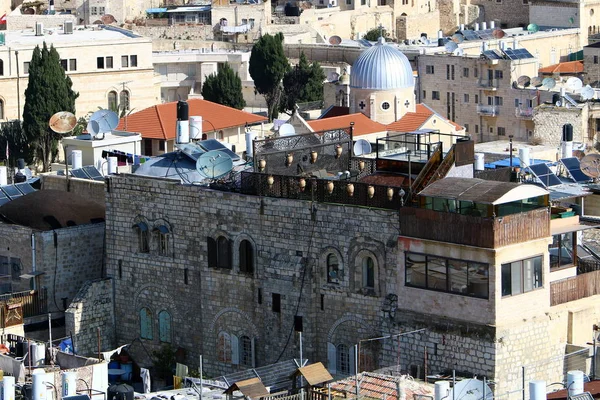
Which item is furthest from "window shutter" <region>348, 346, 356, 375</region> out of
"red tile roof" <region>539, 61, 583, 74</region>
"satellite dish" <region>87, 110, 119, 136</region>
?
"red tile roof" <region>539, 61, 583, 74</region>

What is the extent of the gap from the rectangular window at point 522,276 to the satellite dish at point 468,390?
315cm

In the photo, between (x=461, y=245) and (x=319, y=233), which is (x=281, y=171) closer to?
(x=319, y=233)

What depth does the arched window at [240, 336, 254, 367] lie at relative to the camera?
55000 mm

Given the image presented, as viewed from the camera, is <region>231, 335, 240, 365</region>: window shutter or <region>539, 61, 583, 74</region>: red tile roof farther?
<region>539, 61, 583, 74</region>: red tile roof

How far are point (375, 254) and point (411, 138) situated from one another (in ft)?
41.2

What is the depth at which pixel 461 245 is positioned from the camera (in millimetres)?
49031

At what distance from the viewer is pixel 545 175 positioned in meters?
60.3

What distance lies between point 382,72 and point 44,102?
47.0 ft

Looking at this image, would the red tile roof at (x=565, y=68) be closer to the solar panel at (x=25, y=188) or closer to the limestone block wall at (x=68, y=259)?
the solar panel at (x=25, y=188)

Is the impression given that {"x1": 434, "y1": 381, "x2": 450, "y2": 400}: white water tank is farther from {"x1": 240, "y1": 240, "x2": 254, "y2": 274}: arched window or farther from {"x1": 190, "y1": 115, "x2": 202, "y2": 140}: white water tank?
{"x1": 190, "y1": 115, "x2": 202, "y2": 140}: white water tank

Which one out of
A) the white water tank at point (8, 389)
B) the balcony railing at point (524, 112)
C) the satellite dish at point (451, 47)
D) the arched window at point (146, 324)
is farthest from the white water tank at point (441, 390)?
the satellite dish at point (451, 47)

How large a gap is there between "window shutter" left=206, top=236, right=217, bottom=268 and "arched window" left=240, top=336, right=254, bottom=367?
2.08 m

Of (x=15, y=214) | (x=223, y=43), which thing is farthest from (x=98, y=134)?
(x=223, y=43)

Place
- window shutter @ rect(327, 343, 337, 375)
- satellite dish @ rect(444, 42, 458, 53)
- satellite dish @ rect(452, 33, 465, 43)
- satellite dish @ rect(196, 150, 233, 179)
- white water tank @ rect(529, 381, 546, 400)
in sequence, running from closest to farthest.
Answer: white water tank @ rect(529, 381, 546, 400) → window shutter @ rect(327, 343, 337, 375) → satellite dish @ rect(196, 150, 233, 179) → satellite dish @ rect(444, 42, 458, 53) → satellite dish @ rect(452, 33, 465, 43)
